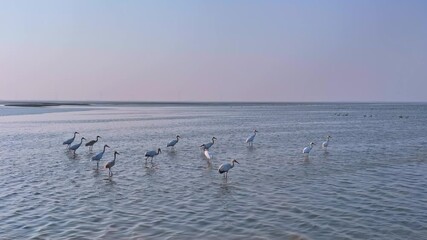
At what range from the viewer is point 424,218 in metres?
12.6

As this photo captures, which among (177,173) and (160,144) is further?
(160,144)

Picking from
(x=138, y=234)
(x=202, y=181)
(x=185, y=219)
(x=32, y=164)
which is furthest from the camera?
(x=32, y=164)

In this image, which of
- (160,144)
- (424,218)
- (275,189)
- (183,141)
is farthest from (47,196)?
(183,141)

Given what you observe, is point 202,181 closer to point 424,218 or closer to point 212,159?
point 212,159

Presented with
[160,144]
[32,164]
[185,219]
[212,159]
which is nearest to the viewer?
[185,219]

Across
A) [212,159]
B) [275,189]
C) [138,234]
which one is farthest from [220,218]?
[212,159]

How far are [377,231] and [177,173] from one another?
34.8 feet

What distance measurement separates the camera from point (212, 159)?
24.9 meters

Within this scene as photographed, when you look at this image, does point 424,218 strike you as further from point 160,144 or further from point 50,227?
point 160,144

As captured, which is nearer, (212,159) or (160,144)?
(212,159)

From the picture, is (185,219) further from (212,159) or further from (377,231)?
(212,159)

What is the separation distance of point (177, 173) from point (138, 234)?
29.7 feet

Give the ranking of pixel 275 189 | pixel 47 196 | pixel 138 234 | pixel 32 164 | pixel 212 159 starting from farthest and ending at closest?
pixel 212 159
pixel 32 164
pixel 275 189
pixel 47 196
pixel 138 234

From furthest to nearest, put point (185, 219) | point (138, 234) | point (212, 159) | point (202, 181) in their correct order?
point (212, 159) < point (202, 181) < point (185, 219) < point (138, 234)
